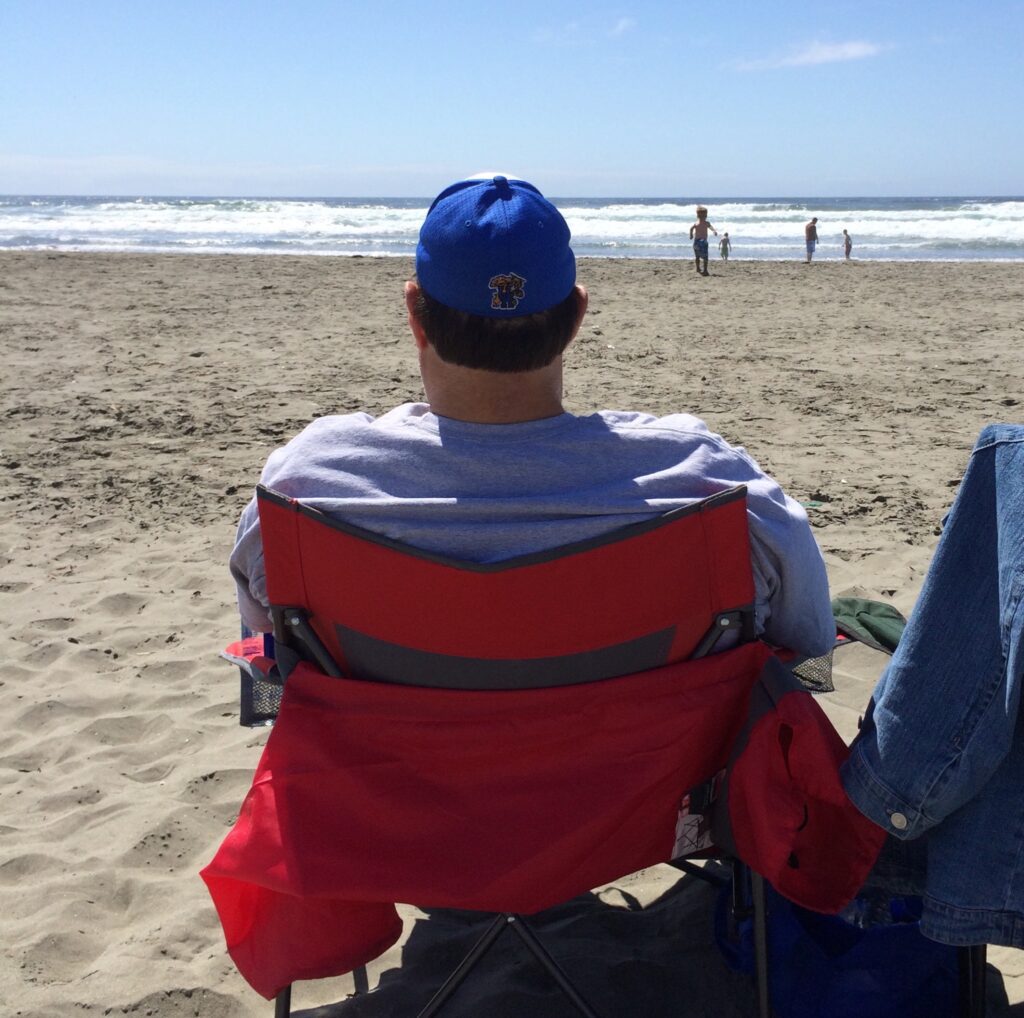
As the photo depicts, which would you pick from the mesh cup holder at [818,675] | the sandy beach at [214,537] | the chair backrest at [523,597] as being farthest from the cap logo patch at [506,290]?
the sandy beach at [214,537]

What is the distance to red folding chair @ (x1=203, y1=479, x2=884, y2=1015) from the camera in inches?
60.9

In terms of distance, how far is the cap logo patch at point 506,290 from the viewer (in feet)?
5.02

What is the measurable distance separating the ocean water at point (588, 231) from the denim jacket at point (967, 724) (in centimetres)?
2350

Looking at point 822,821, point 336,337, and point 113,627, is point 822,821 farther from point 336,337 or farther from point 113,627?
point 336,337

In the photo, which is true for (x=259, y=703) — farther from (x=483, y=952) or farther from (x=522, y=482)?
(x=522, y=482)

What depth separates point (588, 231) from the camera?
36281 millimetres

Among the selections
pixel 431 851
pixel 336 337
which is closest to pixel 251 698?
pixel 431 851

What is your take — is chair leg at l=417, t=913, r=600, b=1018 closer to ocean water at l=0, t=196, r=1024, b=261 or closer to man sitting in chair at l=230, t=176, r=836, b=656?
man sitting in chair at l=230, t=176, r=836, b=656

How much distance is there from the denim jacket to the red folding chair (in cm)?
10

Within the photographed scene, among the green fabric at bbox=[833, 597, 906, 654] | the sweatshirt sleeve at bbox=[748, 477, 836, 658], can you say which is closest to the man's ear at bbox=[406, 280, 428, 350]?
the sweatshirt sleeve at bbox=[748, 477, 836, 658]

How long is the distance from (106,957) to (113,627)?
170 centimetres

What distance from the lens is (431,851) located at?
5.39 feet

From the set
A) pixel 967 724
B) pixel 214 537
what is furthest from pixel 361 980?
pixel 214 537

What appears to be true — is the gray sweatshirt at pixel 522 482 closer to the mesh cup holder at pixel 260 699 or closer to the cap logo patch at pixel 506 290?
the cap logo patch at pixel 506 290
